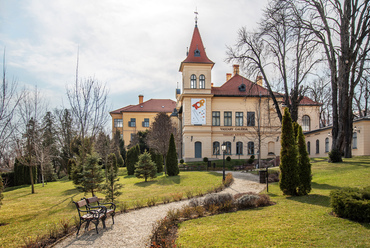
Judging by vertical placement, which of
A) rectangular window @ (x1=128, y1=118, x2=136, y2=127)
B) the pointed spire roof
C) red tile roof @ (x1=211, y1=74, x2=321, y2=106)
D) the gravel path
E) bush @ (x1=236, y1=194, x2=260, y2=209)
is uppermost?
the pointed spire roof

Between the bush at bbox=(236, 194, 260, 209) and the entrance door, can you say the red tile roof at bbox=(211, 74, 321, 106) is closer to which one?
the entrance door

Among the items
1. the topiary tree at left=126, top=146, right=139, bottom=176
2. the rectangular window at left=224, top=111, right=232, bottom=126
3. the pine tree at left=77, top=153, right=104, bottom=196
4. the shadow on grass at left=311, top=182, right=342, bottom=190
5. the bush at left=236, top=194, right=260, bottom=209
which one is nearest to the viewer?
the bush at left=236, top=194, right=260, bottom=209

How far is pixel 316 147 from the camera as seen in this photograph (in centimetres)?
3534

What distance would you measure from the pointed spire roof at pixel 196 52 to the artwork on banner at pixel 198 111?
17.3ft

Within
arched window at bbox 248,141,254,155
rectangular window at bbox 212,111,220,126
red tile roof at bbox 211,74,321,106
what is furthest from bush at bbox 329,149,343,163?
rectangular window at bbox 212,111,220,126

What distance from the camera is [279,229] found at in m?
7.06

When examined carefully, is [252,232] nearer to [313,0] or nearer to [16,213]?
[16,213]

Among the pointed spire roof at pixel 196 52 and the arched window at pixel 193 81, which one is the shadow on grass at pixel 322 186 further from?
the pointed spire roof at pixel 196 52

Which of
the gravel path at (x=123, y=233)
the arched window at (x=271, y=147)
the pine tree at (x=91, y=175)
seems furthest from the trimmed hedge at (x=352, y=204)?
the arched window at (x=271, y=147)

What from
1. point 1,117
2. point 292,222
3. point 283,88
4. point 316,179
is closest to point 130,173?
point 283,88

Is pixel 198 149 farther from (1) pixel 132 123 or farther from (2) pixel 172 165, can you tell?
(1) pixel 132 123

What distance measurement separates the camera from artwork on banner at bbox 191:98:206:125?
125 feet

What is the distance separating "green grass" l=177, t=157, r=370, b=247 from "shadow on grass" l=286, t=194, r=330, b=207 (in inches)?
1.3

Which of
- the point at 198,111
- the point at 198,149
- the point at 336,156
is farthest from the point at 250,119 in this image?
the point at 336,156
